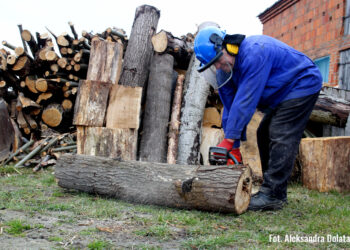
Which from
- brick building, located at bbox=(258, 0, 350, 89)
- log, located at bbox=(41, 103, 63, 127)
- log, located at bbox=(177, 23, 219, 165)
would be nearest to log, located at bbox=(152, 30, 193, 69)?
log, located at bbox=(177, 23, 219, 165)

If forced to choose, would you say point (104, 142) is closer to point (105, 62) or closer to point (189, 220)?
point (105, 62)

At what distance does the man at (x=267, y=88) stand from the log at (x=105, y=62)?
2.28m

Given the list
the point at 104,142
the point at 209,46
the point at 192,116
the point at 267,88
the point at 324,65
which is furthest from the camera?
the point at 324,65

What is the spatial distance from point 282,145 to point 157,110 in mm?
2590

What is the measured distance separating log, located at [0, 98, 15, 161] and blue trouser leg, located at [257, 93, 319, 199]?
175 inches

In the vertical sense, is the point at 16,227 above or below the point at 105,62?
below

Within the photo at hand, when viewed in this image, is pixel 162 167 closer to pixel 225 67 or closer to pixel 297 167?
pixel 225 67

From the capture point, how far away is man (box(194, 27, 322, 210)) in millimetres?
2858

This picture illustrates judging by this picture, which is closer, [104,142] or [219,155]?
[219,155]

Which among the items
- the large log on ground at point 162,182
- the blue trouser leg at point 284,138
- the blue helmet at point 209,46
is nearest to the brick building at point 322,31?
the blue trouser leg at point 284,138

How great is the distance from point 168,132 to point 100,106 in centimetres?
117

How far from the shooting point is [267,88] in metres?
3.07

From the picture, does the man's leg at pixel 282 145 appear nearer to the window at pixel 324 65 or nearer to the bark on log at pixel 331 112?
the bark on log at pixel 331 112

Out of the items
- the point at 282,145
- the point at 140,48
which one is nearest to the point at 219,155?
the point at 282,145
